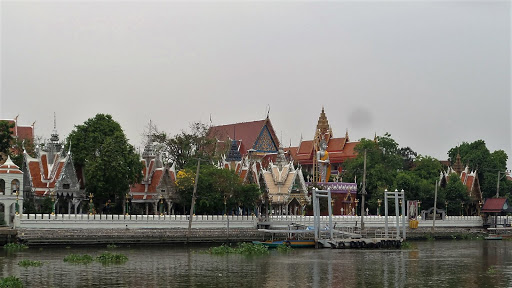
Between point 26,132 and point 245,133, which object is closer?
point 26,132

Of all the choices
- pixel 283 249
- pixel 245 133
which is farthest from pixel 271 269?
pixel 245 133

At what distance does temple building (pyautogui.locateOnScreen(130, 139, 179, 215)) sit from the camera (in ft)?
217

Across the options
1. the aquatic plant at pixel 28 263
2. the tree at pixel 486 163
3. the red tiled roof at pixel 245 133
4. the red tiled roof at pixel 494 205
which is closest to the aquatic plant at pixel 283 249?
the aquatic plant at pixel 28 263

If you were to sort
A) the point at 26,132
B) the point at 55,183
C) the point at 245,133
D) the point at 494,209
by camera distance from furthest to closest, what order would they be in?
the point at 245,133, the point at 26,132, the point at 494,209, the point at 55,183

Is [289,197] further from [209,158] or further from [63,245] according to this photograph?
[63,245]

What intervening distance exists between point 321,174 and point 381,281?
4773cm

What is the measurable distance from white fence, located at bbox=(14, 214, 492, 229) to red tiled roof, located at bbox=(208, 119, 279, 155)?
2391cm

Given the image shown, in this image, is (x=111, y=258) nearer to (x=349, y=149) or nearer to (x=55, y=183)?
(x=55, y=183)

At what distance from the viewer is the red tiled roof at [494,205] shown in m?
80.1

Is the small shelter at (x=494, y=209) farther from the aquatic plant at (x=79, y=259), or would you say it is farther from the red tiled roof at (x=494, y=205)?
the aquatic plant at (x=79, y=259)

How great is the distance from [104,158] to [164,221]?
20.7 ft

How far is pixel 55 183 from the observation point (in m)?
61.3

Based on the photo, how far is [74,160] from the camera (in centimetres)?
Result: 6450

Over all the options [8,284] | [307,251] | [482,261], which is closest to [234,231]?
[307,251]
